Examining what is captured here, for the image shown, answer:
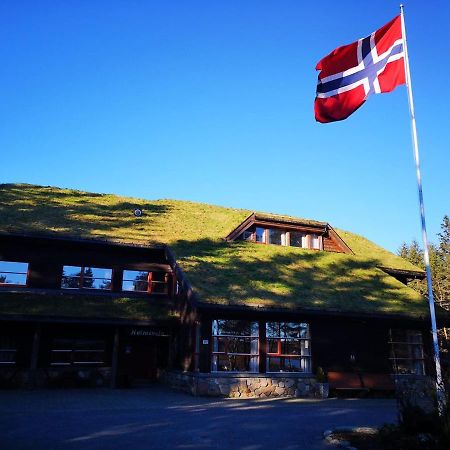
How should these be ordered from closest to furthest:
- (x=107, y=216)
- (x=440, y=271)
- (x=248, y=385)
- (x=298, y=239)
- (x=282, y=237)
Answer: (x=248, y=385) → (x=107, y=216) → (x=282, y=237) → (x=298, y=239) → (x=440, y=271)

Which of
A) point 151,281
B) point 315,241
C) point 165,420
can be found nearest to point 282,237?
point 315,241

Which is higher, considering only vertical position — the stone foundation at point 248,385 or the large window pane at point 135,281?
the large window pane at point 135,281

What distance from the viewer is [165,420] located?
11.0 metres

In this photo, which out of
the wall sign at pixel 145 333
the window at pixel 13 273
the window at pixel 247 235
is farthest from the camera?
the window at pixel 247 235

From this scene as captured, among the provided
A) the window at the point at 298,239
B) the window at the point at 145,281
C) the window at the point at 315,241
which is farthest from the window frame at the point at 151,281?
the window at the point at 315,241

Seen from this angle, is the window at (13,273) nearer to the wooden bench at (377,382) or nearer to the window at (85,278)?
the window at (85,278)

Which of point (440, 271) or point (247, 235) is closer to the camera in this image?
point (247, 235)

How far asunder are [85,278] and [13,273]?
9.82 feet

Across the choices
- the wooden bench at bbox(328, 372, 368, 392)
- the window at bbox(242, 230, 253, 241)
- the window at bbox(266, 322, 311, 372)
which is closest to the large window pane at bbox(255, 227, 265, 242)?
the window at bbox(242, 230, 253, 241)

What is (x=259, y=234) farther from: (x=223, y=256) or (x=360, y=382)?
(x=360, y=382)

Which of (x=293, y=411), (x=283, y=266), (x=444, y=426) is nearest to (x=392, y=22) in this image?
(x=444, y=426)

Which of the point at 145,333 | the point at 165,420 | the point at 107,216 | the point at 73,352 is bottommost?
the point at 165,420

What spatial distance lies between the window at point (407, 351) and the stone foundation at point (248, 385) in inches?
188

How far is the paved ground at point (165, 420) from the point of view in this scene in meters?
8.50
